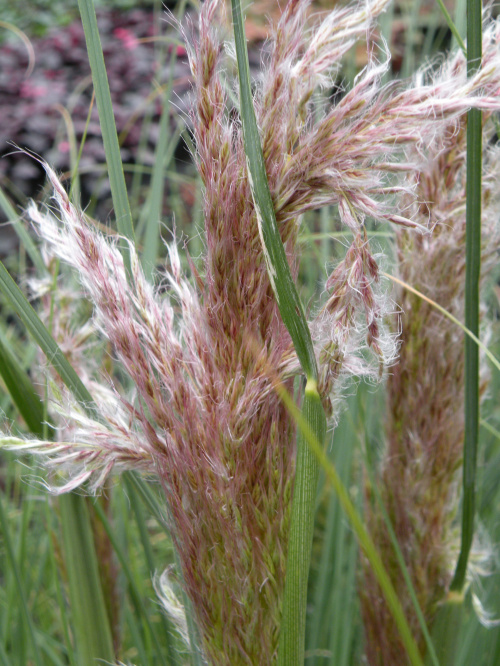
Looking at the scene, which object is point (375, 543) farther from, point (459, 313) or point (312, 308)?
point (312, 308)

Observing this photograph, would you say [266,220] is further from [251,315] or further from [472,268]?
[472,268]

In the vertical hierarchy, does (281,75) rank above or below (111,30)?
below

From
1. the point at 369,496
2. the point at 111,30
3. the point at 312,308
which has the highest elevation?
the point at 111,30

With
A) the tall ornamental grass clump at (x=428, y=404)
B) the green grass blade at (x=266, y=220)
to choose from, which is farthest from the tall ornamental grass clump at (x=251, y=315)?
the tall ornamental grass clump at (x=428, y=404)

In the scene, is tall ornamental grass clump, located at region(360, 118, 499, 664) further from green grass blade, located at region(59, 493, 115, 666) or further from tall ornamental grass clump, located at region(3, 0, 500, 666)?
green grass blade, located at region(59, 493, 115, 666)

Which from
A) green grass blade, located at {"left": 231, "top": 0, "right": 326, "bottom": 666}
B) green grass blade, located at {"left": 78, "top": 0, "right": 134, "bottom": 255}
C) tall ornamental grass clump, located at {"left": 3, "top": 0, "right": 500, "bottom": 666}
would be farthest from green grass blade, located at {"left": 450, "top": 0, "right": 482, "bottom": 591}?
green grass blade, located at {"left": 78, "top": 0, "right": 134, "bottom": 255}

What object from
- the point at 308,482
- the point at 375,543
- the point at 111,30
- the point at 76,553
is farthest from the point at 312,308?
the point at 111,30
